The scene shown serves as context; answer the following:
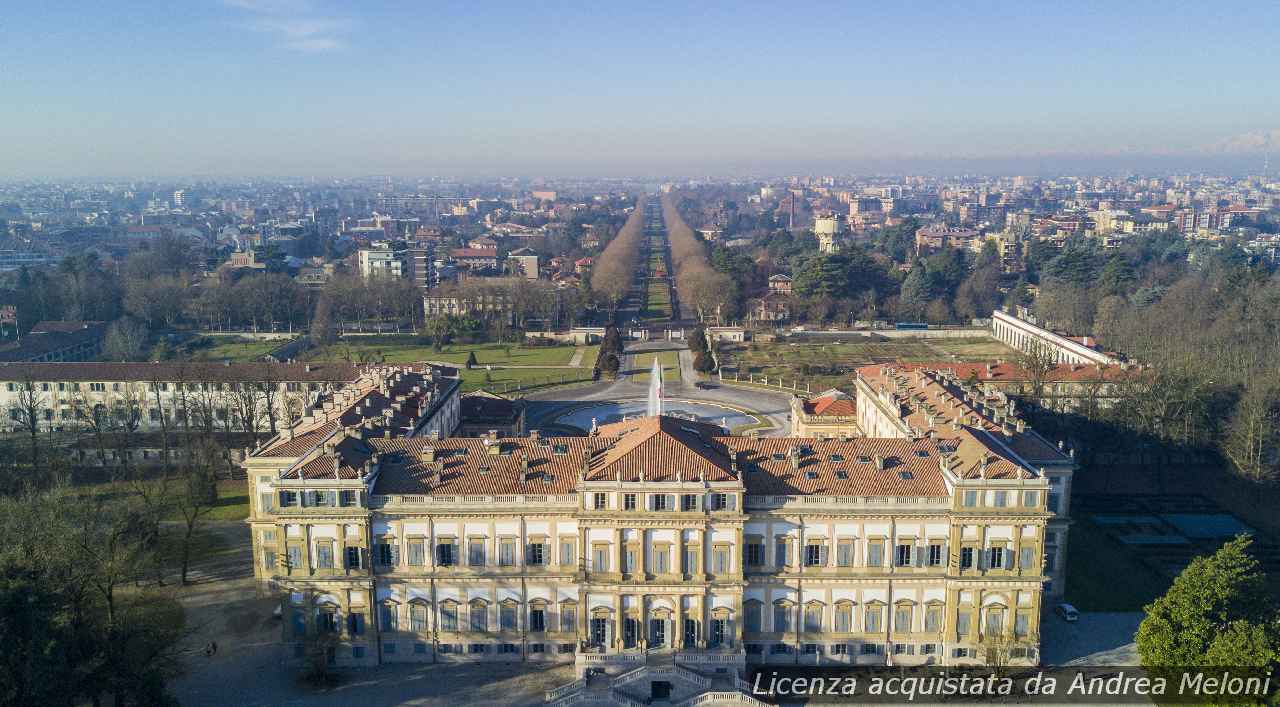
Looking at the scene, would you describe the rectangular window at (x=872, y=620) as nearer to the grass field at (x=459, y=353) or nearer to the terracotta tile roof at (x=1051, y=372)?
the terracotta tile roof at (x=1051, y=372)

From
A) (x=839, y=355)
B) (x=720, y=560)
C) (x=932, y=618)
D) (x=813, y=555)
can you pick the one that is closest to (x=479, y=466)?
(x=720, y=560)

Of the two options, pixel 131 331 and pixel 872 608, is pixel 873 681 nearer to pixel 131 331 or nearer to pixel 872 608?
pixel 872 608

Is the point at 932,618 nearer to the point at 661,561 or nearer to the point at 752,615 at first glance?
the point at 752,615

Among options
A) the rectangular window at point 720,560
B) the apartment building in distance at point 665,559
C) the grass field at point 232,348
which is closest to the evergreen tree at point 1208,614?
the apartment building in distance at point 665,559

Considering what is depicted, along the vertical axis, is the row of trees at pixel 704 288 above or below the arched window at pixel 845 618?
above

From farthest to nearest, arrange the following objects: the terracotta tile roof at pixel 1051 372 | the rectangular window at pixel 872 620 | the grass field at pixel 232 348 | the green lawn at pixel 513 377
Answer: the grass field at pixel 232 348 < the green lawn at pixel 513 377 < the terracotta tile roof at pixel 1051 372 < the rectangular window at pixel 872 620

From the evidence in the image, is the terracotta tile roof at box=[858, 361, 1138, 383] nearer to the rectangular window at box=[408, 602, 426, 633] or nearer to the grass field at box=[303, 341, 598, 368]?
the grass field at box=[303, 341, 598, 368]

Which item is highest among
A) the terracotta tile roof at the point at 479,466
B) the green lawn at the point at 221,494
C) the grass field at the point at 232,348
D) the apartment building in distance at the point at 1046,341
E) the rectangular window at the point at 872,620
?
the terracotta tile roof at the point at 479,466
